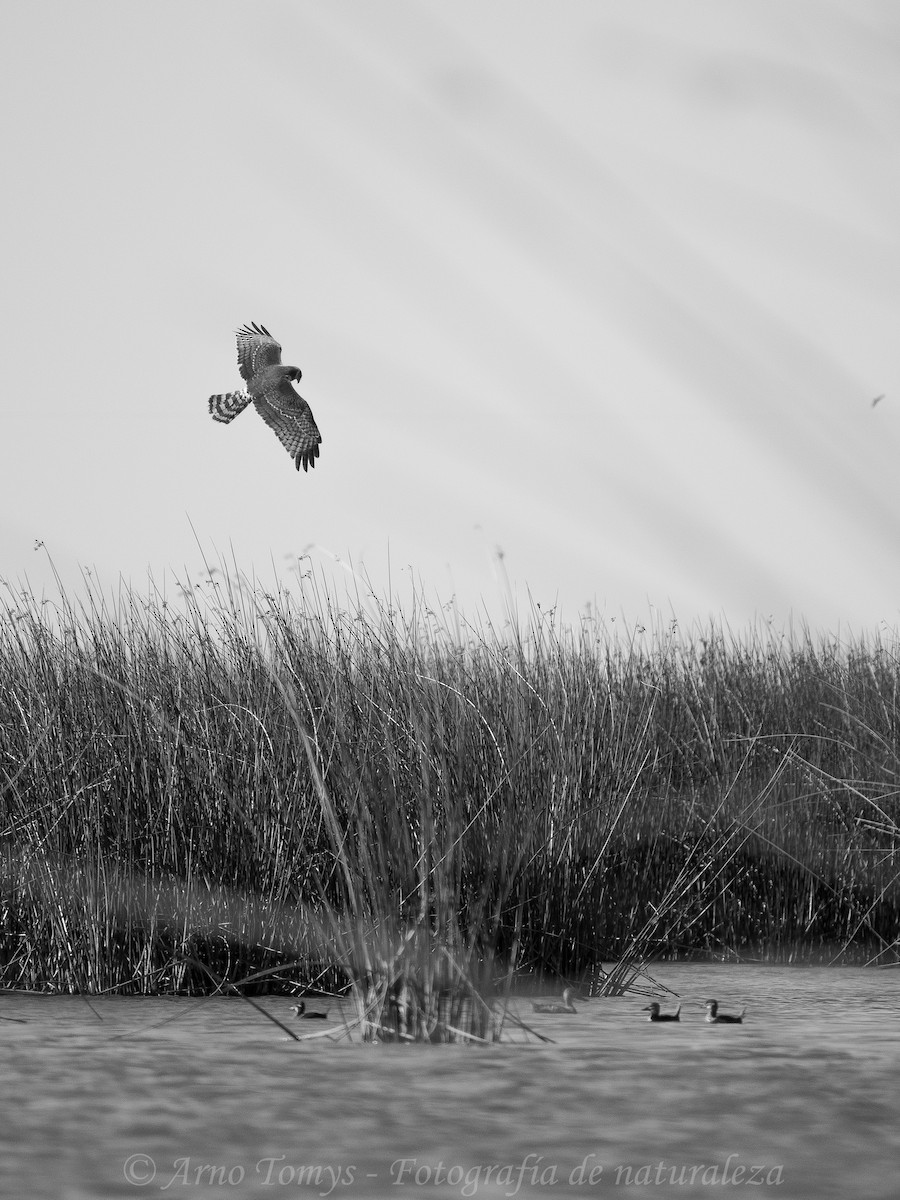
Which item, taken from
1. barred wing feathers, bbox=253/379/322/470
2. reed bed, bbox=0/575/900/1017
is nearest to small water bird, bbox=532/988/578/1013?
reed bed, bbox=0/575/900/1017

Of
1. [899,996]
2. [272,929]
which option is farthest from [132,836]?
[899,996]

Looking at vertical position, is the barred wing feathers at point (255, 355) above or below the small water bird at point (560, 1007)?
above

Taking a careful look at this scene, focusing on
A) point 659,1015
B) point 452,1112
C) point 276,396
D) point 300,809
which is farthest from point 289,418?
point 452,1112

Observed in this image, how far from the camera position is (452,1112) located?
8.61 feet

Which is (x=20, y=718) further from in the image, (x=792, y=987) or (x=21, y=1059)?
(x=792, y=987)

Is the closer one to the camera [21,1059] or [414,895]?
[21,1059]

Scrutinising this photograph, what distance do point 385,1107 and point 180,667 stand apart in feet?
9.42

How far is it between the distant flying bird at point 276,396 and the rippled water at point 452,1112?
3.26 m

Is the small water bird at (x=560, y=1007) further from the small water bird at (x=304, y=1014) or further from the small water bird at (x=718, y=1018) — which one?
the small water bird at (x=304, y=1014)

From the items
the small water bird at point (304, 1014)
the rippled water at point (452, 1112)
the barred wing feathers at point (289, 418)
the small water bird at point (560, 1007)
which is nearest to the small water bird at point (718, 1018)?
the rippled water at point (452, 1112)

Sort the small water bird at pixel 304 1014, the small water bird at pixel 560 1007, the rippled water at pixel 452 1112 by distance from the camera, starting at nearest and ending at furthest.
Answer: the rippled water at pixel 452 1112 → the small water bird at pixel 304 1014 → the small water bird at pixel 560 1007

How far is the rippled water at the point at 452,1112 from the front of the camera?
7.41 ft

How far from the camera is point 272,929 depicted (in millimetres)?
4645

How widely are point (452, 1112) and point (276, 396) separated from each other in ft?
14.0
